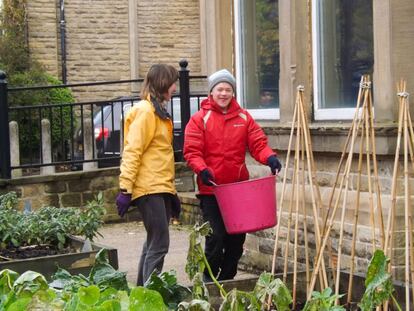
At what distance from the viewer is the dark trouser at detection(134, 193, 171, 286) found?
22.3 ft

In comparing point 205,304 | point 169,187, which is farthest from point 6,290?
point 169,187

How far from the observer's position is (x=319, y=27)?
24.3 ft

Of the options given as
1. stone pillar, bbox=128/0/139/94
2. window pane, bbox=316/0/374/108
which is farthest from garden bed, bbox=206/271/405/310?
stone pillar, bbox=128/0/139/94

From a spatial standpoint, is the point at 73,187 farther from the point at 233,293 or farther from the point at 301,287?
the point at 233,293

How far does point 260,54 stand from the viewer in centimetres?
839

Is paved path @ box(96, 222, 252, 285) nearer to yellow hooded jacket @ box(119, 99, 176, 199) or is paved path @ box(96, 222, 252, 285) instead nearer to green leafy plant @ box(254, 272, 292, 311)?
yellow hooded jacket @ box(119, 99, 176, 199)

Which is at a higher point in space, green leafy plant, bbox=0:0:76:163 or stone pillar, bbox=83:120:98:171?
green leafy plant, bbox=0:0:76:163

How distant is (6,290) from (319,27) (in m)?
3.99

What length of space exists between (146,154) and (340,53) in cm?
164

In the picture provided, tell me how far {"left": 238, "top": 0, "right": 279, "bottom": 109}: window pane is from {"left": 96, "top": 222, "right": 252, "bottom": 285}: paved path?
1.54 metres

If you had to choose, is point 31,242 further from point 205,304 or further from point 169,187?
point 205,304

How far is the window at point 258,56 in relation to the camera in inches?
321

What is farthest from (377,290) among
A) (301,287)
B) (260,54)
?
(260,54)

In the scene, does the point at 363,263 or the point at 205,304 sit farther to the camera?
the point at 363,263
